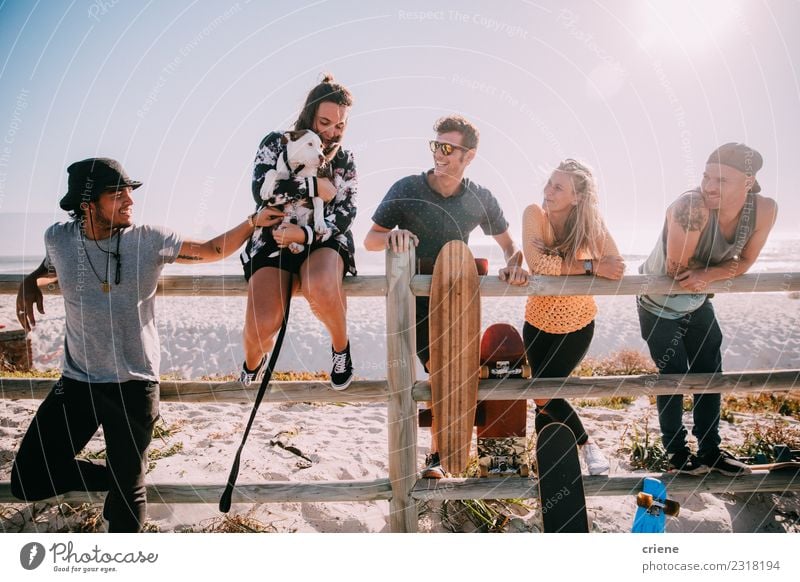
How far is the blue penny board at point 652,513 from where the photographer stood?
9.23 feet

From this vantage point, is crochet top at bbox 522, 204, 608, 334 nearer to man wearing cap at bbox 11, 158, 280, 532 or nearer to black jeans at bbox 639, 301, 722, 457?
black jeans at bbox 639, 301, 722, 457

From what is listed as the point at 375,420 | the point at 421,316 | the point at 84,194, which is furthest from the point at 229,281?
the point at 375,420

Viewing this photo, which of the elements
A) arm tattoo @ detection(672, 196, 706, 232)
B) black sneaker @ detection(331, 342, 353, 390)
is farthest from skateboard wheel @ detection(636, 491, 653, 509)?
black sneaker @ detection(331, 342, 353, 390)

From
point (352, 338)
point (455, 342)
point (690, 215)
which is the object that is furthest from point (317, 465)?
point (352, 338)

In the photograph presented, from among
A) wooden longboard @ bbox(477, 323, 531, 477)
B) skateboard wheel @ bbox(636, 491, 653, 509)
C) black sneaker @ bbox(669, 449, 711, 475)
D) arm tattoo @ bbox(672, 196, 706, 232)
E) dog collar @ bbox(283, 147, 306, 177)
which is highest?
dog collar @ bbox(283, 147, 306, 177)

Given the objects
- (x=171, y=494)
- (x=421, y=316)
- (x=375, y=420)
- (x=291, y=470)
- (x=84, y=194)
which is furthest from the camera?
(x=375, y=420)

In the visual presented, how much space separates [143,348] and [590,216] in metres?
2.64

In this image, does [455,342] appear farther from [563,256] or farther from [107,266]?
[107,266]

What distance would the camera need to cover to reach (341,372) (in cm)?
276

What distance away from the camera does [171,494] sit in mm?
2885

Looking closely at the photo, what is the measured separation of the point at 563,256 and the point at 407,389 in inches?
48.5

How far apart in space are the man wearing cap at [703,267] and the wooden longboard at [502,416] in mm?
979

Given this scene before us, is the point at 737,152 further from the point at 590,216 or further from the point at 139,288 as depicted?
the point at 139,288

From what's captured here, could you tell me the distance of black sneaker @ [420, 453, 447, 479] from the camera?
300cm
